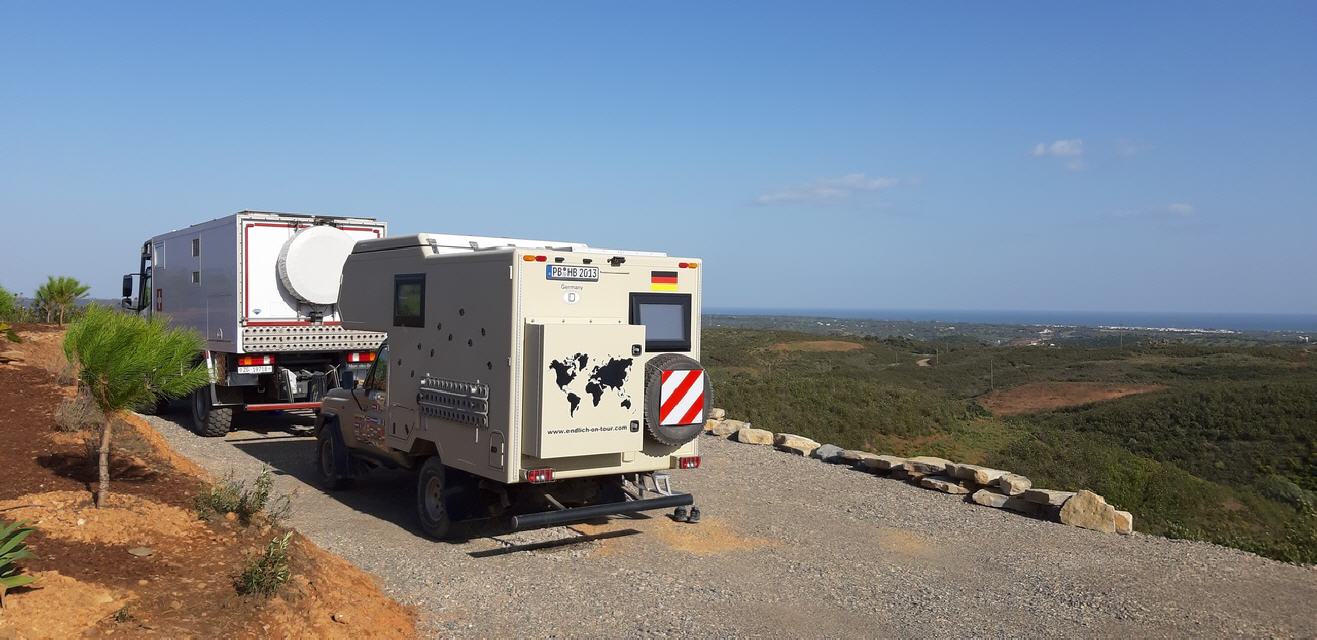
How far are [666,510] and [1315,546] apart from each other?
6494mm

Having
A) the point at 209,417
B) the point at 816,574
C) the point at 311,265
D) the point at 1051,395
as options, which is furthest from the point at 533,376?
the point at 1051,395

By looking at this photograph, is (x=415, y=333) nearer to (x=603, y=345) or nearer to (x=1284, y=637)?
(x=603, y=345)

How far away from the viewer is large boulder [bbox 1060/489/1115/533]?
9609 millimetres

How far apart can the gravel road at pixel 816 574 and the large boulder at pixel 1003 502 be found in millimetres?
225

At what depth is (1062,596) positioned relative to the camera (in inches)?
292

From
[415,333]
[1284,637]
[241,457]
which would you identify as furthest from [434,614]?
[241,457]

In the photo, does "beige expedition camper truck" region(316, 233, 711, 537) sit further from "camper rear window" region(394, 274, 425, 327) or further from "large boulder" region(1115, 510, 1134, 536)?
Answer: "large boulder" region(1115, 510, 1134, 536)

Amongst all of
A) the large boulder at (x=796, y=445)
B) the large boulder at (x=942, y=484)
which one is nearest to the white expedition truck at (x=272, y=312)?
the large boulder at (x=796, y=445)

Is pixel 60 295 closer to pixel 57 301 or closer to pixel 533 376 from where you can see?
pixel 57 301

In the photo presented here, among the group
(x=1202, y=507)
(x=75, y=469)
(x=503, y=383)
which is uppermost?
(x=503, y=383)

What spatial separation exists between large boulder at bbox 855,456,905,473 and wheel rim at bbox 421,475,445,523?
618 cm

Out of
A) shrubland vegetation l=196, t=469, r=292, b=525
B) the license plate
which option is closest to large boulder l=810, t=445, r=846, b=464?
the license plate

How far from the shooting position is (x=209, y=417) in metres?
14.3

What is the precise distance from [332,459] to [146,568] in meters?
5.10
